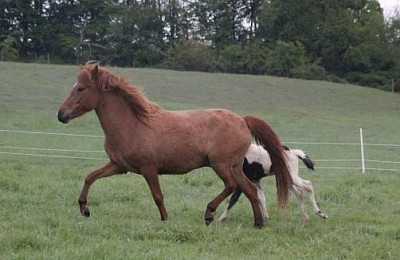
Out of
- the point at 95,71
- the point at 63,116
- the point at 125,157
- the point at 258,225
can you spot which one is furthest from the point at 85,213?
the point at 258,225

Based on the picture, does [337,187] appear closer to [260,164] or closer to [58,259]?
[260,164]

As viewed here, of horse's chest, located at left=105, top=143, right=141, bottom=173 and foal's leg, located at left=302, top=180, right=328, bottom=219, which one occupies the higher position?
horse's chest, located at left=105, top=143, right=141, bottom=173

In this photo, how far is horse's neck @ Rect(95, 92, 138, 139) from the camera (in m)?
7.68

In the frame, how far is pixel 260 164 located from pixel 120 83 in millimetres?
2300

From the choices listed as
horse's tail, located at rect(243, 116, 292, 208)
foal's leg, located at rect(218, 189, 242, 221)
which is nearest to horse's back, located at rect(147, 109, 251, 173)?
horse's tail, located at rect(243, 116, 292, 208)

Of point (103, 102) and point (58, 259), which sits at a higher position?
point (103, 102)

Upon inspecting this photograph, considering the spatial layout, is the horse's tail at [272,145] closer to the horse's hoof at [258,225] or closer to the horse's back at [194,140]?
the horse's back at [194,140]

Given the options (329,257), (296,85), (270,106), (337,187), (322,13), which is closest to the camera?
(329,257)

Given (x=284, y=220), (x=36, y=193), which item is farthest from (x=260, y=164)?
(x=36, y=193)

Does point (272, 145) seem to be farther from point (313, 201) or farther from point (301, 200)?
point (313, 201)

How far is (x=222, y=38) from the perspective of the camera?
70688 millimetres

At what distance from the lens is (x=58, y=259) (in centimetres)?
524

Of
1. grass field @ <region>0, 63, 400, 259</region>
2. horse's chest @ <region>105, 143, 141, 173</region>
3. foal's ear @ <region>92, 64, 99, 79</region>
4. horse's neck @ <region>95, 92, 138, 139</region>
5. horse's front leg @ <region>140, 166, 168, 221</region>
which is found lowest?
grass field @ <region>0, 63, 400, 259</region>

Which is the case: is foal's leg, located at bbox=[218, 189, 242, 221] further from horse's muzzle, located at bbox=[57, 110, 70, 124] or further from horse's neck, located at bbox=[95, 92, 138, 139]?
horse's muzzle, located at bbox=[57, 110, 70, 124]
